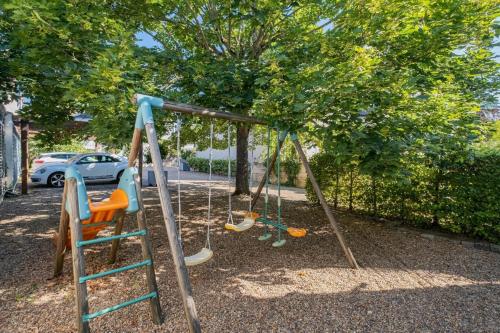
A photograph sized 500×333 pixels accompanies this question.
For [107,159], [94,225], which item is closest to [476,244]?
[94,225]

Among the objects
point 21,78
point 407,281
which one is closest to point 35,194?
point 21,78

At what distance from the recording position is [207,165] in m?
21.3

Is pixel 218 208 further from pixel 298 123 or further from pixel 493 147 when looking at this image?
pixel 493 147

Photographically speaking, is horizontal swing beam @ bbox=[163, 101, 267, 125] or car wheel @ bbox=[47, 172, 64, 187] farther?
car wheel @ bbox=[47, 172, 64, 187]

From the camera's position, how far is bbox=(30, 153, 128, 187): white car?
1084 centimetres

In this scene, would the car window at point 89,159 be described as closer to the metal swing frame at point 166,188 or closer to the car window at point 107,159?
the car window at point 107,159

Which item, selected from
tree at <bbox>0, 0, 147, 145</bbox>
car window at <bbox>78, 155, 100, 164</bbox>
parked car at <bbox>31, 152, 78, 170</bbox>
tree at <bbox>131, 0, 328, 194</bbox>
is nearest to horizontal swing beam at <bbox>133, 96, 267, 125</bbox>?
tree at <bbox>131, 0, 328, 194</bbox>

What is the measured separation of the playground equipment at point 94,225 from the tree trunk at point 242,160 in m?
5.53

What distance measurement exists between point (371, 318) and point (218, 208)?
486cm

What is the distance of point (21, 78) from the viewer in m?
4.88

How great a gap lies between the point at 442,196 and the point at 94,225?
5772 millimetres

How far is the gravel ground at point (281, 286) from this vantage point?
2.56 metres

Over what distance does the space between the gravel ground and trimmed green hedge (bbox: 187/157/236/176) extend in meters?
13.0

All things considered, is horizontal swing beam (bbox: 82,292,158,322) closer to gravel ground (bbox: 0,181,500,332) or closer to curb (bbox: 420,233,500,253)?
gravel ground (bbox: 0,181,500,332)
